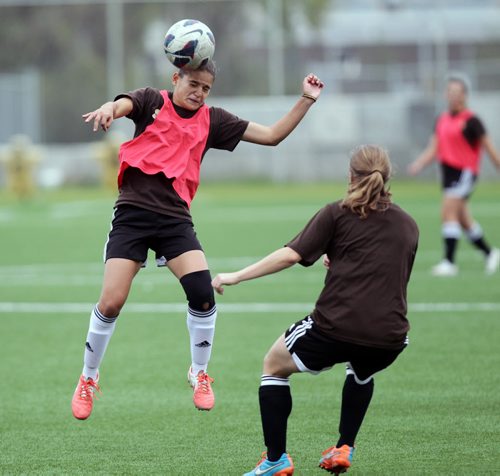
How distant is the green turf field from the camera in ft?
20.3

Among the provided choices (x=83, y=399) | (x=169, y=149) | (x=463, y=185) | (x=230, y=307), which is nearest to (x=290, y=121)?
(x=169, y=149)

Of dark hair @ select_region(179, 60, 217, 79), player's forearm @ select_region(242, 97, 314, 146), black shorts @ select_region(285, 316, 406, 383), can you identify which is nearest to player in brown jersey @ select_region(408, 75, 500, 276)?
player's forearm @ select_region(242, 97, 314, 146)

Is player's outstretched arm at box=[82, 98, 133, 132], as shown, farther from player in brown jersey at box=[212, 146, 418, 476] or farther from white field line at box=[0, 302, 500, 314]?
white field line at box=[0, 302, 500, 314]

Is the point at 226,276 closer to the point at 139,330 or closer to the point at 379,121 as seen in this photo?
the point at 139,330

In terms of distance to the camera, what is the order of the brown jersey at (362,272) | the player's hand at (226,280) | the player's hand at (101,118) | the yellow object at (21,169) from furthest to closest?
1. the yellow object at (21,169)
2. the player's hand at (101,118)
3. the player's hand at (226,280)
4. the brown jersey at (362,272)

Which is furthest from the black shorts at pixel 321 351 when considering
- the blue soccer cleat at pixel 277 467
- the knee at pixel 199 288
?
the knee at pixel 199 288

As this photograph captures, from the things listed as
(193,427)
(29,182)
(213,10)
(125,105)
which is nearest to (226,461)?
(193,427)

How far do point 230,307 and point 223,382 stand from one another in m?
3.76

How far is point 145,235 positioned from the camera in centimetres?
668

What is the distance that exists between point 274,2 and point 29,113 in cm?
849

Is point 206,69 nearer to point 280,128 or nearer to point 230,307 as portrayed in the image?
point 280,128

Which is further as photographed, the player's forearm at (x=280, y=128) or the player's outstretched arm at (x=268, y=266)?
the player's forearm at (x=280, y=128)

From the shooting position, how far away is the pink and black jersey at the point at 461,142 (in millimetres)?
14031

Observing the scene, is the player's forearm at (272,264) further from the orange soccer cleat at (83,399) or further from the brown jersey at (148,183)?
the orange soccer cleat at (83,399)
